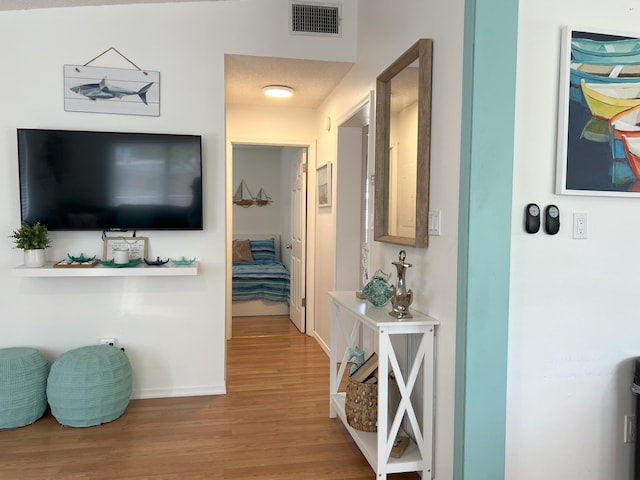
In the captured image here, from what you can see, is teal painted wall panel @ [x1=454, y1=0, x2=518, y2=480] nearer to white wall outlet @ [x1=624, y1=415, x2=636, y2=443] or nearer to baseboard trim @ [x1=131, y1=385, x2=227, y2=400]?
white wall outlet @ [x1=624, y1=415, x2=636, y2=443]

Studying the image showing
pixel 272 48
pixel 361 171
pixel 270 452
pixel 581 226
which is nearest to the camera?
pixel 581 226

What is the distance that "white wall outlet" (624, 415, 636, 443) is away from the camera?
6.79ft

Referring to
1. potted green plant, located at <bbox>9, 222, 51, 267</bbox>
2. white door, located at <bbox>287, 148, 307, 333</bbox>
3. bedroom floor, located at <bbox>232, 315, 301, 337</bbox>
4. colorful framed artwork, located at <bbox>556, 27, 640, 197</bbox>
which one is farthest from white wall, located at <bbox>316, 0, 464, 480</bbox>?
bedroom floor, located at <bbox>232, 315, 301, 337</bbox>

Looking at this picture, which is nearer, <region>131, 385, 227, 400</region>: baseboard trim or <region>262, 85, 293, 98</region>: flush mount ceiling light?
<region>131, 385, 227, 400</region>: baseboard trim

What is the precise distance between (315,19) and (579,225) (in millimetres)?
2339

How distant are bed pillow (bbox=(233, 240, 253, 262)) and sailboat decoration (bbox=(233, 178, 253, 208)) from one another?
0.72m

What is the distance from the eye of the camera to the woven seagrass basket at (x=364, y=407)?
231 cm

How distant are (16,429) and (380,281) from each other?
2.29 m

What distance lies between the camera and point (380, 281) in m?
2.39

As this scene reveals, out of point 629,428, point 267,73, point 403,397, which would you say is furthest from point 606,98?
point 267,73

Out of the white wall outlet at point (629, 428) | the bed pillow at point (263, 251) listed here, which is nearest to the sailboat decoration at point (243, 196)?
the bed pillow at point (263, 251)

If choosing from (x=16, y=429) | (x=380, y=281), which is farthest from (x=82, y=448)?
(x=380, y=281)

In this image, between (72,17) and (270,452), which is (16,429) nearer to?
(270,452)

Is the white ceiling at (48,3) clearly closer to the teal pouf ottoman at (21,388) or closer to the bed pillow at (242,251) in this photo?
the teal pouf ottoman at (21,388)
